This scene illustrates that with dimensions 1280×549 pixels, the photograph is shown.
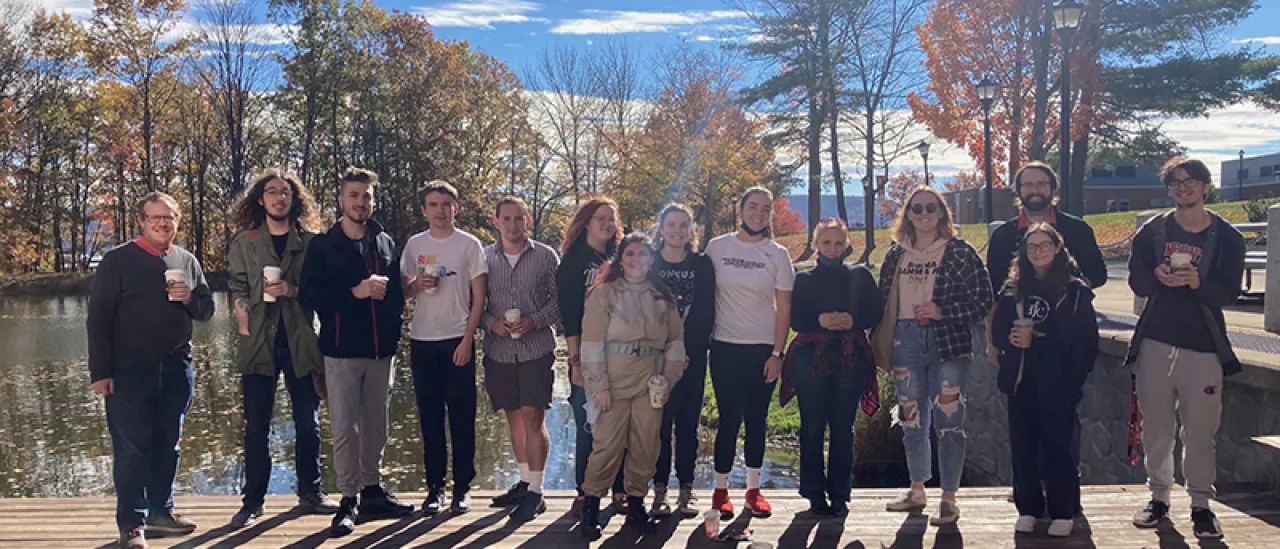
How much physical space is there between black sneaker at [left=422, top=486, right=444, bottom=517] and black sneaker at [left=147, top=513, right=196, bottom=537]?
1189 millimetres

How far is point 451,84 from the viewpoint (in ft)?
108

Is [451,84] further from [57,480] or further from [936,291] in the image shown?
[936,291]

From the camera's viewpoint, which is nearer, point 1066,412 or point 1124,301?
point 1066,412

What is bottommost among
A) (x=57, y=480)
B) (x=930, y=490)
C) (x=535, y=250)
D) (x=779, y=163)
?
(x=57, y=480)

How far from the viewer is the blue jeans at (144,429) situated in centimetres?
435

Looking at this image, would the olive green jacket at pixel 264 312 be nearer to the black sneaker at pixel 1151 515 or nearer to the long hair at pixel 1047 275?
the long hair at pixel 1047 275

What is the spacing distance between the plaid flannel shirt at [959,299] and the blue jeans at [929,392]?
58mm

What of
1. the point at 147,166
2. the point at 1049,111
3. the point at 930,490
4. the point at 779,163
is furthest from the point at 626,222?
the point at 930,490

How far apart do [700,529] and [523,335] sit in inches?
55.2

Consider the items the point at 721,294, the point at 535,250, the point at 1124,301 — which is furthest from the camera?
the point at 1124,301

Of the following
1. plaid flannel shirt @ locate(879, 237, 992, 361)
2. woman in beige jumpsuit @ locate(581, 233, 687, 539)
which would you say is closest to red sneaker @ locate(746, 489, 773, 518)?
woman in beige jumpsuit @ locate(581, 233, 687, 539)

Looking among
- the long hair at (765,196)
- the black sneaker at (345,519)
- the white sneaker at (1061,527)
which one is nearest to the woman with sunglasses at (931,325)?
the white sneaker at (1061,527)

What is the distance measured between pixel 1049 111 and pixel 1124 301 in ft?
49.5

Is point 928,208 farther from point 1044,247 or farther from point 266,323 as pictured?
point 266,323
